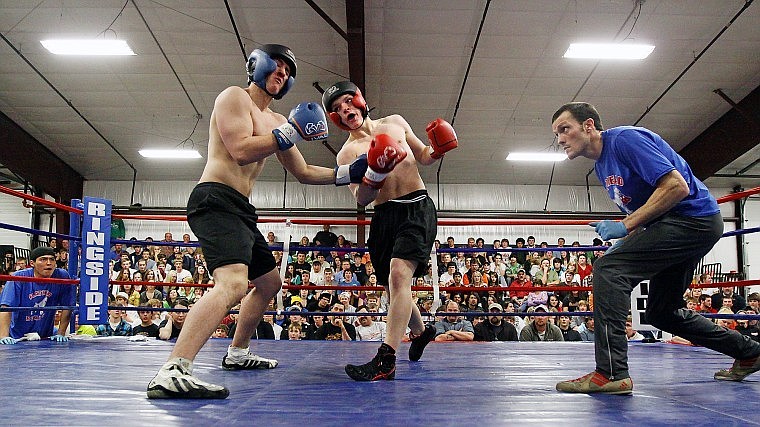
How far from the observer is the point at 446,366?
2695 mm

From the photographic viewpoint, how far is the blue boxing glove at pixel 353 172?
239 cm

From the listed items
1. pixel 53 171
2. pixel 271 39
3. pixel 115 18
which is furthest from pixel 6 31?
pixel 53 171

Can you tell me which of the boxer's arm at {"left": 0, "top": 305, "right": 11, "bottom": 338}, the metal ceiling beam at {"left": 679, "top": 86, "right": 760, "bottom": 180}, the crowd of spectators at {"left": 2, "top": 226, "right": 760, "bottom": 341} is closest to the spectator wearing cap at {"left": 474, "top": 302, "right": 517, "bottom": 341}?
the crowd of spectators at {"left": 2, "top": 226, "right": 760, "bottom": 341}

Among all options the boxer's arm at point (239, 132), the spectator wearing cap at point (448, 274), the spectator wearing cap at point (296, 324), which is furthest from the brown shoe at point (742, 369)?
the spectator wearing cap at point (448, 274)

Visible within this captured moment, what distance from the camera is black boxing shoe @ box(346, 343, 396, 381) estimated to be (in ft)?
7.25

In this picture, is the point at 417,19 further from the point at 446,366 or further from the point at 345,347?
Answer: the point at 446,366

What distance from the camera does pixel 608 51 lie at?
782 cm

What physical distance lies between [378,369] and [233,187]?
2.86 ft

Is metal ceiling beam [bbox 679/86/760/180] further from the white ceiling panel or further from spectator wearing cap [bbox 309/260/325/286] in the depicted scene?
spectator wearing cap [bbox 309/260/325/286]

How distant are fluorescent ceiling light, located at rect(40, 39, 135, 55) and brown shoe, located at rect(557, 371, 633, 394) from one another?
7.38 meters

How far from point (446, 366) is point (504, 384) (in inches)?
21.7

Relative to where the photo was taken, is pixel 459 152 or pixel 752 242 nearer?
pixel 459 152

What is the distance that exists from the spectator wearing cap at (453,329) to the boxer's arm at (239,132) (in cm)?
226

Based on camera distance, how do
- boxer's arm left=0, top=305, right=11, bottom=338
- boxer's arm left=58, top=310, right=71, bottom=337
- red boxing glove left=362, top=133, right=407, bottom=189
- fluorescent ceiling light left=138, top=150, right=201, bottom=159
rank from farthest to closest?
fluorescent ceiling light left=138, top=150, right=201, bottom=159 → boxer's arm left=58, top=310, right=71, bottom=337 → boxer's arm left=0, top=305, right=11, bottom=338 → red boxing glove left=362, top=133, right=407, bottom=189
